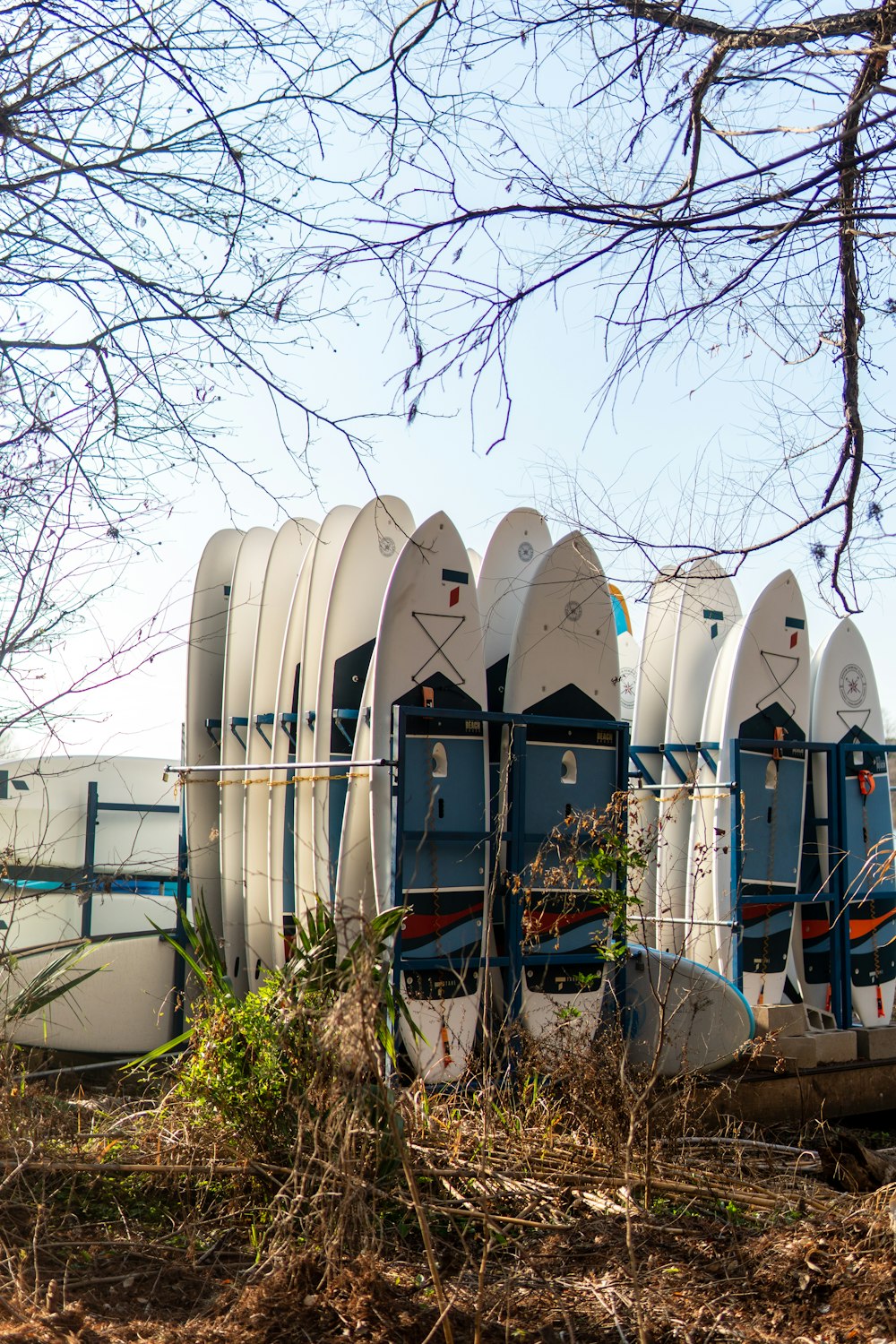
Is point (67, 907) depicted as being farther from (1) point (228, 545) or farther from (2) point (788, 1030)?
(2) point (788, 1030)

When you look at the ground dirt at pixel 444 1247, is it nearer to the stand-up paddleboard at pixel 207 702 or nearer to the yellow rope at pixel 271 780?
the yellow rope at pixel 271 780

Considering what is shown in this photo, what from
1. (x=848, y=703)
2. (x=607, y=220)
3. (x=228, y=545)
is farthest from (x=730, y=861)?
(x=607, y=220)

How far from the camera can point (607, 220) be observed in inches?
155

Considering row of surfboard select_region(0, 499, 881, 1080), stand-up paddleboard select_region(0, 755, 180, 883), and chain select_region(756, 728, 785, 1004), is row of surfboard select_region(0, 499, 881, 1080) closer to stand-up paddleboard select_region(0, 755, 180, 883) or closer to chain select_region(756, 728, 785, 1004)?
chain select_region(756, 728, 785, 1004)

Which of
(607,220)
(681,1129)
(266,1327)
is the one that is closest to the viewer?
(266,1327)

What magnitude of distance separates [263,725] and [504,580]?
1930mm

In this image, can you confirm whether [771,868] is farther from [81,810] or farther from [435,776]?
[81,810]

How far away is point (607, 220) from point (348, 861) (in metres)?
4.25

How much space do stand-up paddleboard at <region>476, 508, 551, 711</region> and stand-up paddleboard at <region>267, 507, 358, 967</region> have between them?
106 cm

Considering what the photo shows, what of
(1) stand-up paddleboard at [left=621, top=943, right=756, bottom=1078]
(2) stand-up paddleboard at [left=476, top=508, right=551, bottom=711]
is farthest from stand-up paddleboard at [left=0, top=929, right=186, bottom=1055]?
(1) stand-up paddleboard at [left=621, top=943, right=756, bottom=1078]

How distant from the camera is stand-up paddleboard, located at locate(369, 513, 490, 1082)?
6488 millimetres

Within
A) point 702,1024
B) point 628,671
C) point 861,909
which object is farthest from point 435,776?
point 628,671

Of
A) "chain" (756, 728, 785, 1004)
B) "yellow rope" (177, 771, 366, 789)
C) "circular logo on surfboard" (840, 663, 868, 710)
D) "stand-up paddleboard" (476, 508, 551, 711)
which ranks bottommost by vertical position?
"chain" (756, 728, 785, 1004)

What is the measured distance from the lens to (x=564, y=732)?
23.8 feet
